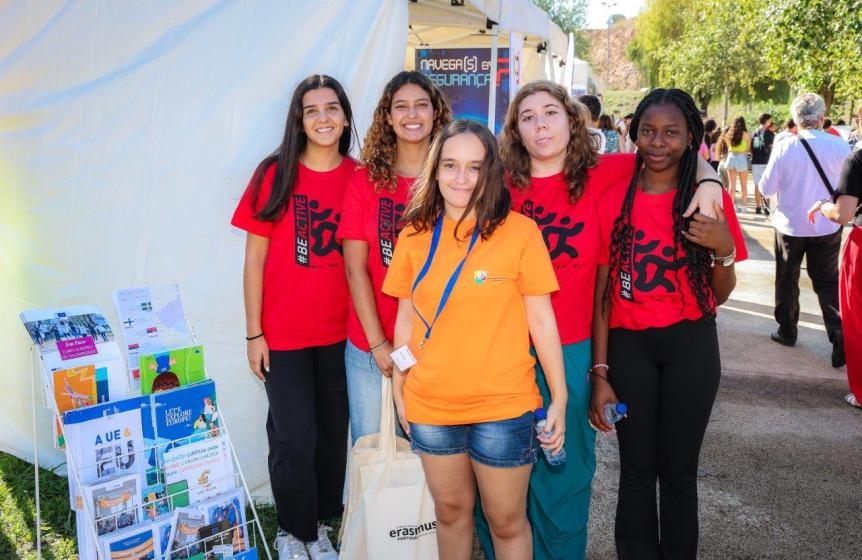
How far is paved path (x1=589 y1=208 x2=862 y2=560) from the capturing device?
302 cm

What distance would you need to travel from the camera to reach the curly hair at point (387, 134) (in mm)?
2436

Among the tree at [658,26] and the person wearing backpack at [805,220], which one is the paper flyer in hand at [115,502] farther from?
the tree at [658,26]

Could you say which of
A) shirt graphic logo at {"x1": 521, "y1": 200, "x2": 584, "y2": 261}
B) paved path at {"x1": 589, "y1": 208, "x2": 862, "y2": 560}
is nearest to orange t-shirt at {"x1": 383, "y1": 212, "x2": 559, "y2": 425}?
shirt graphic logo at {"x1": 521, "y1": 200, "x2": 584, "y2": 261}

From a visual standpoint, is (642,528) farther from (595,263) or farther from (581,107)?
(581,107)

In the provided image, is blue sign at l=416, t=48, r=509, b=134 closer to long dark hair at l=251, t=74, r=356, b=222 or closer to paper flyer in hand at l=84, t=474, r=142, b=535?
long dark hair at l=251, t=74, r=356, b=222

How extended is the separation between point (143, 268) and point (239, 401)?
0.82 meters

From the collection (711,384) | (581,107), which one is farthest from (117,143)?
(711,384)

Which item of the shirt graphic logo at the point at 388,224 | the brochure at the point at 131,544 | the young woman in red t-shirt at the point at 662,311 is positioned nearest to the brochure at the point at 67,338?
the brochure at the point at 131,544

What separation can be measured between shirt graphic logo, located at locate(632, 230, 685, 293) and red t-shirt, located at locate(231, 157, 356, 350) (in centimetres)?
115

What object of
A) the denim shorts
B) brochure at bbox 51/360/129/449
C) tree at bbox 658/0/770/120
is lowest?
the denim shorts

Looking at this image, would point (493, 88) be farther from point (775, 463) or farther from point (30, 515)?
point (30, 515)

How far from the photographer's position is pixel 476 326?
6.68 ft

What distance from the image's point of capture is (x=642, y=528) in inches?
98.8

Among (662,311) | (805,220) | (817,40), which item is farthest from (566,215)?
(817,40)
